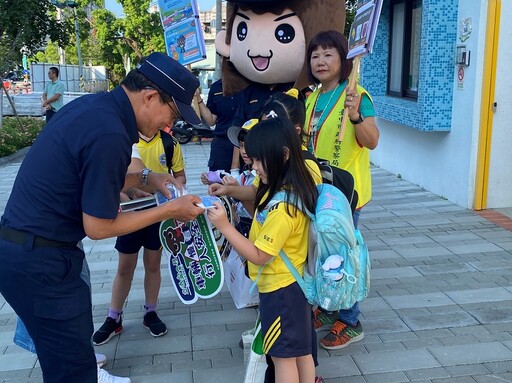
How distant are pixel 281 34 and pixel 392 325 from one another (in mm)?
2127

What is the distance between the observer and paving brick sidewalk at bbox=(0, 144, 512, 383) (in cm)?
323

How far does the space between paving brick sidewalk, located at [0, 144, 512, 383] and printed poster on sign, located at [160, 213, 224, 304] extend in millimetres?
591

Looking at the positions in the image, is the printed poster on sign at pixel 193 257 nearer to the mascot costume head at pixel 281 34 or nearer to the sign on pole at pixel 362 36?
the sign on pole at pixel 362 36

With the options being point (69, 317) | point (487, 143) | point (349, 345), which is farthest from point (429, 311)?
point (487, 143)

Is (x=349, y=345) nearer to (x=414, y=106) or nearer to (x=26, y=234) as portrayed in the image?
(x=26, y=234)

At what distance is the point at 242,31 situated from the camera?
13.5ft

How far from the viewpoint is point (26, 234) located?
2.25m

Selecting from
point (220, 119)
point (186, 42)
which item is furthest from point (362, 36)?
point (186, 42)

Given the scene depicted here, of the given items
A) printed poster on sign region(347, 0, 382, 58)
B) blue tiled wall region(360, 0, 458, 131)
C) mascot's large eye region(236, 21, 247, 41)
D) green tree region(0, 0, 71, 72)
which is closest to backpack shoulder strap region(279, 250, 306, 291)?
printed poster on sign region(347, 0, 382, 58)

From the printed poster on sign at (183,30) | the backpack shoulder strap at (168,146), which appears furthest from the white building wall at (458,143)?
the backpack shoulder strap at (168,146)

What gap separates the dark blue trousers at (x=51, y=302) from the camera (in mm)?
2258

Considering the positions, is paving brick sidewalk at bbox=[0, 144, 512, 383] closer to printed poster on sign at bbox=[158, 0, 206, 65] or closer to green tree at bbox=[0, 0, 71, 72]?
printed poster on sign at bbox=[158, 0, 206, 65]

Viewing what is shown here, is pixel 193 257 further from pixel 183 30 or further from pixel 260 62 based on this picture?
pixel 183 30

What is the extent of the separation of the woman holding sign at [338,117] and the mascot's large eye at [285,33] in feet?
2.10
